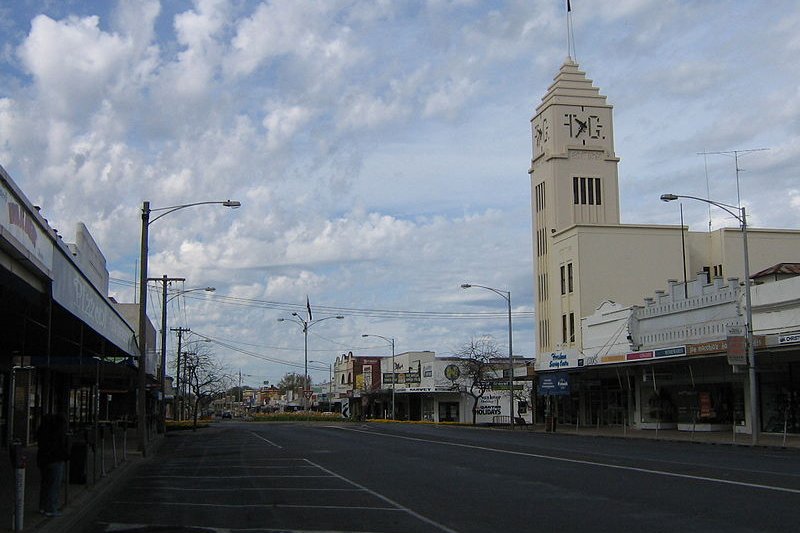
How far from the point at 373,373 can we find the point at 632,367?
63250 mm

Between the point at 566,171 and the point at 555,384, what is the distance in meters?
23.7

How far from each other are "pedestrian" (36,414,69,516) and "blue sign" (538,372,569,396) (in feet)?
143

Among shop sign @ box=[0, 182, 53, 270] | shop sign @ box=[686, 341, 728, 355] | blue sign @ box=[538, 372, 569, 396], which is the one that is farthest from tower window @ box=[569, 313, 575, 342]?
shop sign @ box=[0, 182, 53, 270]

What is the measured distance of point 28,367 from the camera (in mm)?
34344

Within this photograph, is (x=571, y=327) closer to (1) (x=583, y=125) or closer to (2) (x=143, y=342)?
(1) (x=583, y=125)

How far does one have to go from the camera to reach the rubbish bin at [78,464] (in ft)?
60.9

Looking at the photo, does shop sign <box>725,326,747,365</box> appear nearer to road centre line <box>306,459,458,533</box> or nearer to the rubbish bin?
road centre line <box>306,459,458,533</box>

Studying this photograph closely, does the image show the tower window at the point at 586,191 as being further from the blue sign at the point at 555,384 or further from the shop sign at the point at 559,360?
the blue sign at the point at 555,384

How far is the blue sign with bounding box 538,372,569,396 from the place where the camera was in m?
55.1

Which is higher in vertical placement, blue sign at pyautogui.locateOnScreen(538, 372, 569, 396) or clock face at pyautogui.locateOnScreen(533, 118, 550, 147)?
clock face at pyautogui.locateOnScreen(533, 118, 550, 147)

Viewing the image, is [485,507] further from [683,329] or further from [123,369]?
[683,329]

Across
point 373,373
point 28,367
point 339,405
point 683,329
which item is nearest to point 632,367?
point 683,329

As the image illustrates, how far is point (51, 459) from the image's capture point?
13867mm

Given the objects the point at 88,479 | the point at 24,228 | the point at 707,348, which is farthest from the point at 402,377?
the point at 24,228
